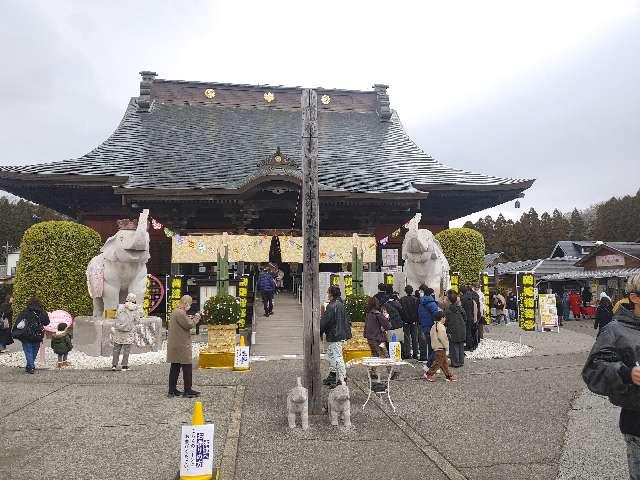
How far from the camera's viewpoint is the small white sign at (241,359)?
374 inches

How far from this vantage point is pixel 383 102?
87.8 ft

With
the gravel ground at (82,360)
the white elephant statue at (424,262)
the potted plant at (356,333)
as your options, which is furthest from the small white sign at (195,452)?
the white elephant statue at (424,262)

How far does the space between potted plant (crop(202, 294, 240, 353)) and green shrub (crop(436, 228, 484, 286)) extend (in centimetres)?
967

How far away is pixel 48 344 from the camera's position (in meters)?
13.2

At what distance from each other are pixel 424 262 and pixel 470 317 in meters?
3.11

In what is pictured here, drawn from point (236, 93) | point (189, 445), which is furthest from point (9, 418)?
point (236, 93)

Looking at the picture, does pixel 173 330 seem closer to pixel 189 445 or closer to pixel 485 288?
pixel 189 445

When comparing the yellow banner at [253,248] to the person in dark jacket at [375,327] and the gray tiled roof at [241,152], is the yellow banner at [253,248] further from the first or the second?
the person in dark jacket at [375,327]

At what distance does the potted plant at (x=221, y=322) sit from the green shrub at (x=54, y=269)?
581cm

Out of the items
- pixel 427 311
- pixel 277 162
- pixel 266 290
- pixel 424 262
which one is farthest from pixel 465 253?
pixel 427 311

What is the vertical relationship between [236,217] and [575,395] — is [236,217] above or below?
above

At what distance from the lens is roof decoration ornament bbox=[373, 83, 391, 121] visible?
26.3 meters

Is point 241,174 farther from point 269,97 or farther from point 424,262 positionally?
point 424,262

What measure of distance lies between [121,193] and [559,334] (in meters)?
15.1
